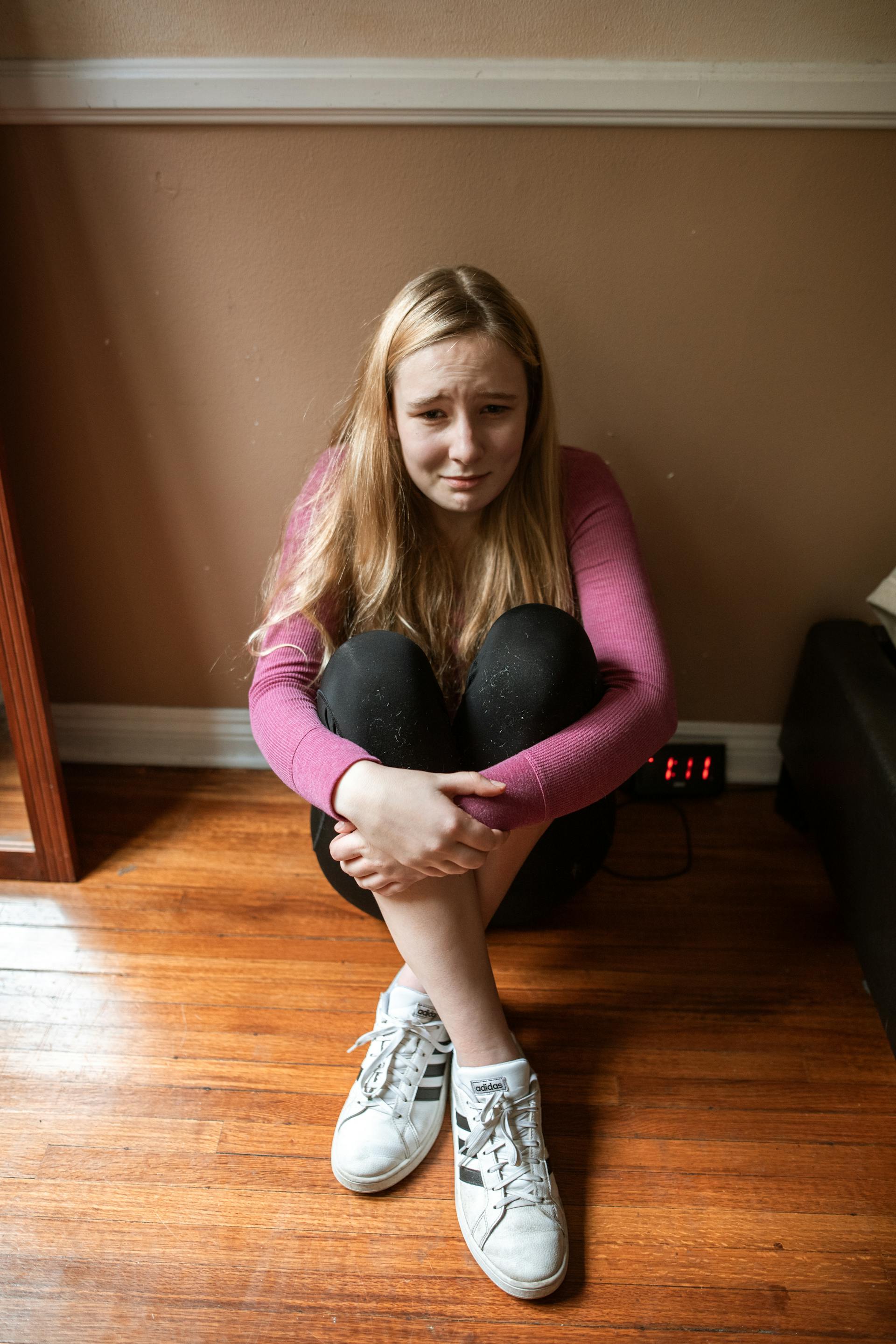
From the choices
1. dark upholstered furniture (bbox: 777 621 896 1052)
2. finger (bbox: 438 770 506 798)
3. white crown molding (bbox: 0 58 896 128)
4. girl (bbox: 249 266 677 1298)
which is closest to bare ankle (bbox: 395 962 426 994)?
girl (bbox: 249 266 677 1298)

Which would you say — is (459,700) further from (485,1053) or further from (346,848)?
(485,1053)

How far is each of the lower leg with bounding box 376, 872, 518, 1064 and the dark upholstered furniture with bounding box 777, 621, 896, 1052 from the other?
19.5 inches

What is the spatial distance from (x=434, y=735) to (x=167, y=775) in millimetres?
845

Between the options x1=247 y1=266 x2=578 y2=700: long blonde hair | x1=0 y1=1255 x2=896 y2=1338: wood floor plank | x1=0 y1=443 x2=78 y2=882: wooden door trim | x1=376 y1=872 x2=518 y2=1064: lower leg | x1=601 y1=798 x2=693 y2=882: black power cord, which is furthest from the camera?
x1=601 y1=798 x2=693 y2=882: black power cord

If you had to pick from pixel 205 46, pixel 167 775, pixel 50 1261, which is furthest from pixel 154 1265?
pixel 205 46

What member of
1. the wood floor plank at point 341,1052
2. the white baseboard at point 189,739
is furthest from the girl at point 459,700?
the white baseboard at point 189,739

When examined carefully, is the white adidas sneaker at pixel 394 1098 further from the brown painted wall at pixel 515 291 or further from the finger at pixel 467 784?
the brown painted wall at pixel 515 291

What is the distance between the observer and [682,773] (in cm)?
158

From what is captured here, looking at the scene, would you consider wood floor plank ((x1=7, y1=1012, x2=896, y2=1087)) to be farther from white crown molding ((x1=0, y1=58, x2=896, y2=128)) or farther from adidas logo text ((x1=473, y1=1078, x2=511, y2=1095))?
white crown molding ((x1=0, y1=58, x2=896, y2=128))

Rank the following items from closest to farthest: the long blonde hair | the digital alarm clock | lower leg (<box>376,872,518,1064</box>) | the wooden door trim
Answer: lower leg (<box>376,872,518,1064</box>) < the long blonde hair < the wooden door trim < the digital alarm clock

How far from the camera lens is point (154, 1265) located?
3.08ft

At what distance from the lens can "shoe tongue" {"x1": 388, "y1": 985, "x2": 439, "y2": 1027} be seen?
1.13 m

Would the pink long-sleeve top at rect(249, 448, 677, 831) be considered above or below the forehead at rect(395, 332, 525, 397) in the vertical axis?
below

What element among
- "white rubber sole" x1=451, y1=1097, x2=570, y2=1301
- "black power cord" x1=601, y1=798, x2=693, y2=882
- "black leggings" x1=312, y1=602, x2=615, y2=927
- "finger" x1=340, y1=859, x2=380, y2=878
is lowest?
"black power cord" x1=601, y1=798, x2=693, y2=882
